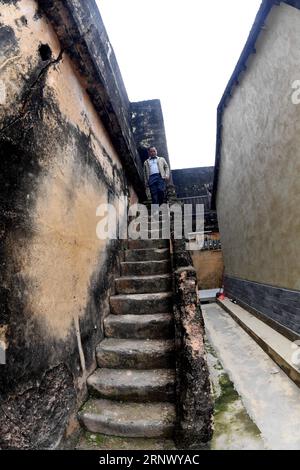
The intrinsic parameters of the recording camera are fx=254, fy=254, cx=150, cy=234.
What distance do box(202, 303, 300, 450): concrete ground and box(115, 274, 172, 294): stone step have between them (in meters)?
1.14

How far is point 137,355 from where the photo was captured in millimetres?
2500

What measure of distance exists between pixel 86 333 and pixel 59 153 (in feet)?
5.44

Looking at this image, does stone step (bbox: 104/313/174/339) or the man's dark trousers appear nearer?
stone step (bbox: 104/313/174/339)

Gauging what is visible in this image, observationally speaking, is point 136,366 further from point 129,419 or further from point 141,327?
point 129,419

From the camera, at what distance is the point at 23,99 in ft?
5.53

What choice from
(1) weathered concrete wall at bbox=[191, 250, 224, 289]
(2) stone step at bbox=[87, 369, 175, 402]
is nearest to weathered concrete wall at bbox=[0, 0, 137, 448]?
(2) stone step at bbox=[87, 369, 175, 402]

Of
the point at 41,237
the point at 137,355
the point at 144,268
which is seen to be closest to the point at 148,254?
the point at 144,268

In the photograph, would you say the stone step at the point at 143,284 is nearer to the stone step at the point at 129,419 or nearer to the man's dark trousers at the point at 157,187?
the stone step at the point at 129,419

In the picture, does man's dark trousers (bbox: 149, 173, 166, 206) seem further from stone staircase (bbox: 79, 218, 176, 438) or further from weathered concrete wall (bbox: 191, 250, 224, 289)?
weathered concrete wall (bbox: 191, 250, 224, 289)

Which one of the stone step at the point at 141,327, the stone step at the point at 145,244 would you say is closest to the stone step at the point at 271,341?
the stone step at the point at 141,327

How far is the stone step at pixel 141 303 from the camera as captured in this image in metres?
3.04

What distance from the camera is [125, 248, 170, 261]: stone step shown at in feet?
13.0

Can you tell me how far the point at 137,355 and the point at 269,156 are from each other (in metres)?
3.75

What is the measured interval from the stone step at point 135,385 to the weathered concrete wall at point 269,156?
2.32 m
